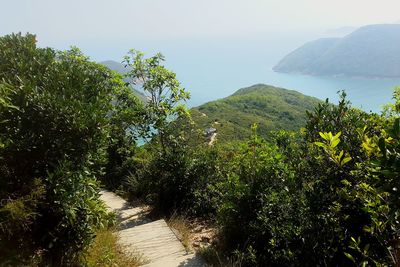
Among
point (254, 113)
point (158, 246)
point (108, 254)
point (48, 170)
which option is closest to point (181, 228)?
point (158, 246)

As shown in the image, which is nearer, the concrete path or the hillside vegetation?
the hillside vegetation

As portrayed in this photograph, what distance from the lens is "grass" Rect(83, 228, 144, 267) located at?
3.99 meters

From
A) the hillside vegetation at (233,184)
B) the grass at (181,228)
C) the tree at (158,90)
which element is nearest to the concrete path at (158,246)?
the grass at (181,228)

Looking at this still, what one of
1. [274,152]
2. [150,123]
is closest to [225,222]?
[274,152]

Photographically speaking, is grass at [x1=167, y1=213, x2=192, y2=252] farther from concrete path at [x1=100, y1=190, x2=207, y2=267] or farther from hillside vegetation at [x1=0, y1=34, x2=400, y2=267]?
hillside vegetation at [x1=0, y1=34, x2=400, y2=267]

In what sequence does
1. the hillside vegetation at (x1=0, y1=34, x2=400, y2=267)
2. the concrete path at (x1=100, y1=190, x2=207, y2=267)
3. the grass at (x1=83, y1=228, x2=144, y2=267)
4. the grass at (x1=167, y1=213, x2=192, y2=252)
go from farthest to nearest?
the grass at (x1=167, y1=213, x2=192, y2=252)
the concrete path at (x1=100, y1=190, x2=207, y2=267)
the grass at (x1=83, y1=228, x2=144, y2=267)
the hillside vegetation at (x1=0, y1=34, x2=400, y2=267)

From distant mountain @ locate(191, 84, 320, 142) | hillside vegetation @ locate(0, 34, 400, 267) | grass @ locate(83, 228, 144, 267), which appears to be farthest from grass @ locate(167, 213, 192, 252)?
distant mountain @ locate(191, 84, 320, 142)

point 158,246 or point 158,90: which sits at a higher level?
point 158,90

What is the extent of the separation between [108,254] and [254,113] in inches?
3023

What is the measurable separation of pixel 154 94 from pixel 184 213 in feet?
9.70

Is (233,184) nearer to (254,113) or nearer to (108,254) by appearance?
(108,254)

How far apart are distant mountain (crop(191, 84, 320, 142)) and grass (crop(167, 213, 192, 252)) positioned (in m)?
46.5

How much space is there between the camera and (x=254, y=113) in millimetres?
79562

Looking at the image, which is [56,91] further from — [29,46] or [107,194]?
[107,194]
